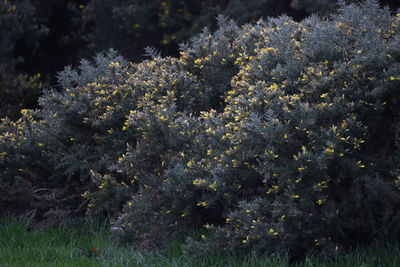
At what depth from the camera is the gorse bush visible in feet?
14.4

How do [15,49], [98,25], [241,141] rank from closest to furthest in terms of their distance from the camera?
1. [241,141]
2. [15,49]
3. [98,25]

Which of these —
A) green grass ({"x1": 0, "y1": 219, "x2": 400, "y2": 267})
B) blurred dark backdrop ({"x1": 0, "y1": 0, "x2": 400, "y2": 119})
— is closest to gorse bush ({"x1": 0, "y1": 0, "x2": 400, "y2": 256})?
green grass ({"x1": 0, "y1": 219, "x2": 400, "y2": 267})

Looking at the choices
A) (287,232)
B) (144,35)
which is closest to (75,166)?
(287,232)

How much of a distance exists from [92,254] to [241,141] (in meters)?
1.53

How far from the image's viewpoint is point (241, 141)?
4582 millimetres

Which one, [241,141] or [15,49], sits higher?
[15,49]

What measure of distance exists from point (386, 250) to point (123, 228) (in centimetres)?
206

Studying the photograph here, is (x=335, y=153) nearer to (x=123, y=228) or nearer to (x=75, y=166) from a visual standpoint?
(x=123, y=228)

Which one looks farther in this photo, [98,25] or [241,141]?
[98,25]

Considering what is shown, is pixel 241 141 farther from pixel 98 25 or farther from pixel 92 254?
pixel 98 25

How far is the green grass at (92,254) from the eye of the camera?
4312mm

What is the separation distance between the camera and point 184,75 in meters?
5.92

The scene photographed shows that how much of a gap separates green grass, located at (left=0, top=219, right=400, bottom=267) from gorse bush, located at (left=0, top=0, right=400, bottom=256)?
0.12 metres

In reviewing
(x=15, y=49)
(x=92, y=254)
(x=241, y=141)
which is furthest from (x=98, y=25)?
(x=241, y=141)
